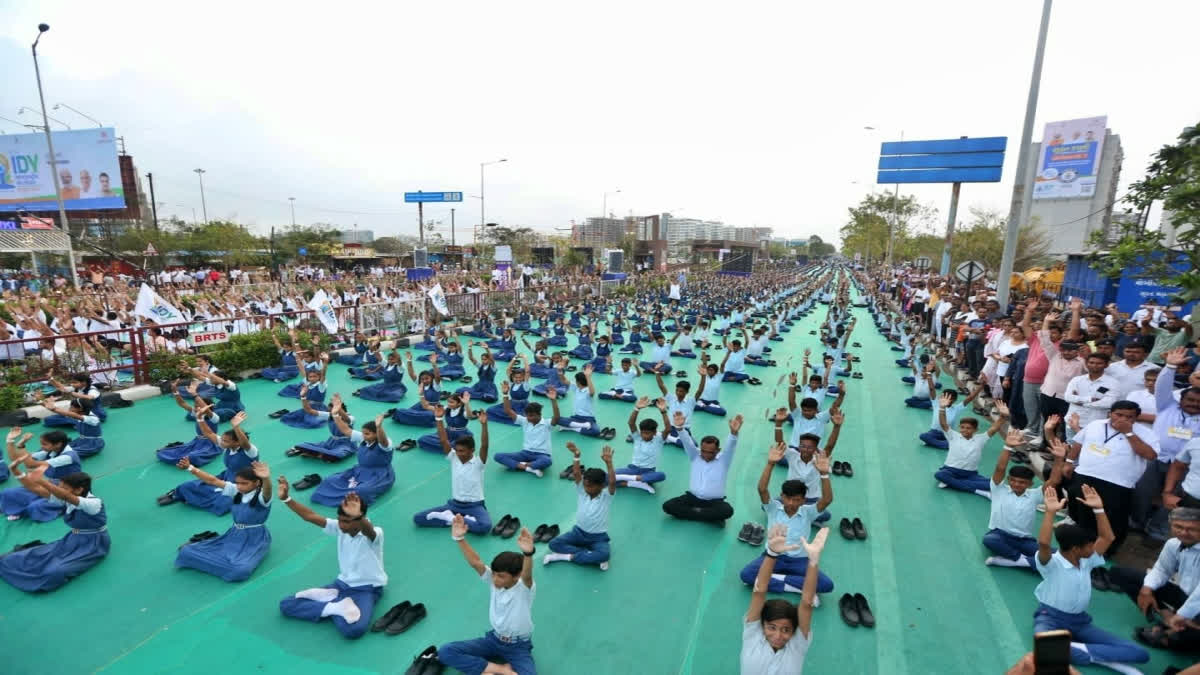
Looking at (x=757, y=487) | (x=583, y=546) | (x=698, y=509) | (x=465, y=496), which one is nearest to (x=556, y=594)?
(x=583, y=546)

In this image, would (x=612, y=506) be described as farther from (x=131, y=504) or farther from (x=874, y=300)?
(x=874, y=300)

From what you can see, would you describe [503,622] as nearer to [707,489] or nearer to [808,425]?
[707,489]

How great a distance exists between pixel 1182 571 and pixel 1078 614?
0.80 meters

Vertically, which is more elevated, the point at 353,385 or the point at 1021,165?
the point at 1021,165

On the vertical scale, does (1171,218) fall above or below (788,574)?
above

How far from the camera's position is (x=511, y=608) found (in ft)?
13.1

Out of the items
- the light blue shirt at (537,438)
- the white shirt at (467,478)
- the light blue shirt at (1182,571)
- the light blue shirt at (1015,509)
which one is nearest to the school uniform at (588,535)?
the white shirt at (467,478)

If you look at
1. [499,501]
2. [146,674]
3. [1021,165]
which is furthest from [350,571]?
[1021,165]

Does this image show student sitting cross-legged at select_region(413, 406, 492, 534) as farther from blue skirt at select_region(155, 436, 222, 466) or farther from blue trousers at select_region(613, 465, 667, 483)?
blue skirt at select_region(155, 436, 222, 466)

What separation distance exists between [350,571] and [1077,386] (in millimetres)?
8072

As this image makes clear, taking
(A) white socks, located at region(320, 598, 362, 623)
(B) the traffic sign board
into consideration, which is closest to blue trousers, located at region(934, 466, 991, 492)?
(A) white socks, located at region(320, 598, 362, 623)

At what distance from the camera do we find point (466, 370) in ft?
48.4

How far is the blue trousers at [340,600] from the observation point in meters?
4.59

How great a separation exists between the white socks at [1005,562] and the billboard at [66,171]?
158 feet
